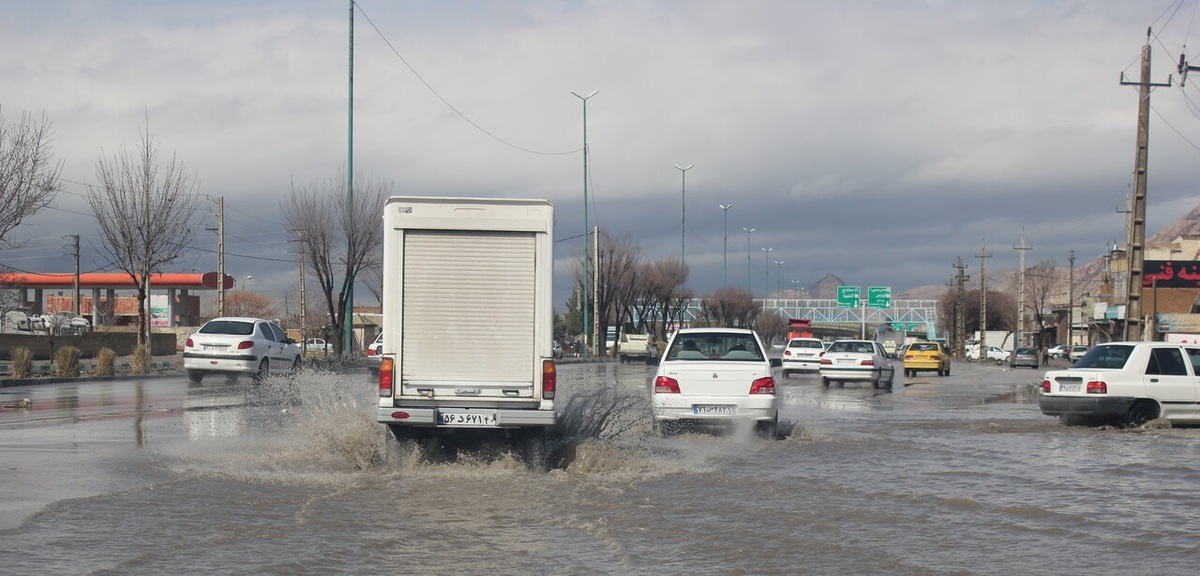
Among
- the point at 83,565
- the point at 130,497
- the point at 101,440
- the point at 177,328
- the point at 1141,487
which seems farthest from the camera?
the point at 177,328

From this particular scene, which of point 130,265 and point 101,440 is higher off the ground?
point 130,265

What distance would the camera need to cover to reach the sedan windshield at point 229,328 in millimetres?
26344

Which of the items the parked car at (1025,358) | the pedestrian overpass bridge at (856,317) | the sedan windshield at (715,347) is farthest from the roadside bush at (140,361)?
the pedestrian overpass bridge at (856,317)

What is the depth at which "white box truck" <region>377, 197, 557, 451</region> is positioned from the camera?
10922 mm

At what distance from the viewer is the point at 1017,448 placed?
1459 cm

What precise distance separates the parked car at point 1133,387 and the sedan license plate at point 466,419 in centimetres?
981

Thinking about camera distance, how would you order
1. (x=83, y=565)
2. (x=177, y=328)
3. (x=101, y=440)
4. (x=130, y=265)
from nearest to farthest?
(x=83, y=565) → (x=101, y=440) → (x=130, y=265) → (x=177, y=328)

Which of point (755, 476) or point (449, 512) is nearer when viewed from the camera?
point (449, 512)

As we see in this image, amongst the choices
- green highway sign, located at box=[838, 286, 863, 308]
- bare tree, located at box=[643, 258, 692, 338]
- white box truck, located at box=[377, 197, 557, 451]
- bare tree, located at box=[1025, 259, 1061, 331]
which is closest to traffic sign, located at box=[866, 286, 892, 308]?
green highway sign, located at box=[838, 286, 863, 308]

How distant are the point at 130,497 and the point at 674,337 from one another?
8492 mm

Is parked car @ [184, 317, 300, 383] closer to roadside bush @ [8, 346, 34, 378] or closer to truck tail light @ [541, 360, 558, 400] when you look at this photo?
roadside bush @ [8, 346, 34, 378]

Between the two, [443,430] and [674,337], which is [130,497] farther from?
[674,337]

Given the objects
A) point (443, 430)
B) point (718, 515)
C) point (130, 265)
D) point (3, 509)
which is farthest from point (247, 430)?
point (130, 265)

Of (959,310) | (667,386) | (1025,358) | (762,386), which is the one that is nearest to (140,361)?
(667,386)
